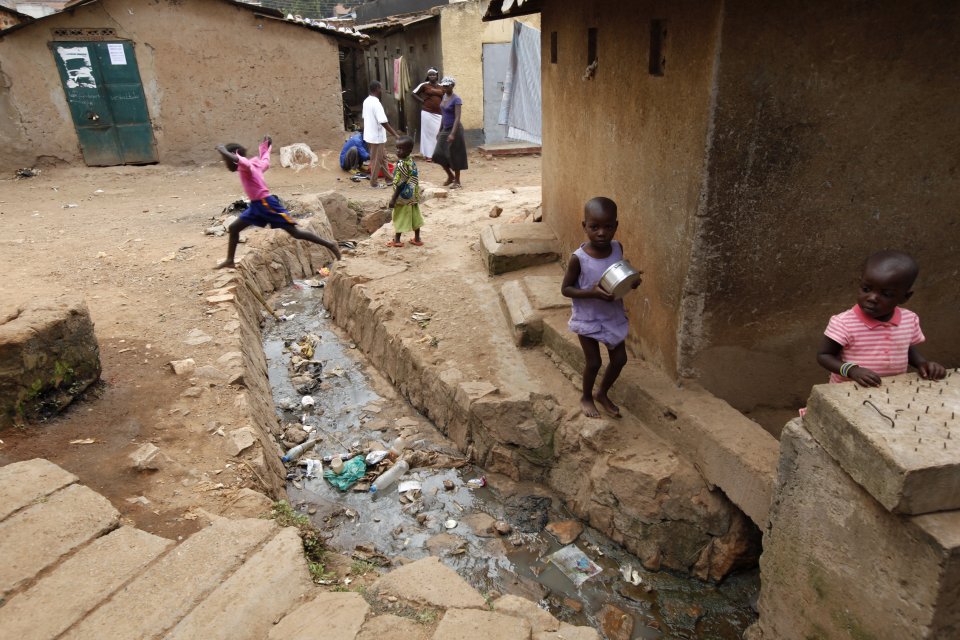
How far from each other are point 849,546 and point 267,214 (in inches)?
206

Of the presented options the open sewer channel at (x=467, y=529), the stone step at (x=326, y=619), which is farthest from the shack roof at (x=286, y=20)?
the stone step at (x=326, y=619)

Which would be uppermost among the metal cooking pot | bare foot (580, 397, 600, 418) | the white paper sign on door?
the white paper sign on door

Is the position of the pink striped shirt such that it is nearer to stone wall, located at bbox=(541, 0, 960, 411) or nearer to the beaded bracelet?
the beaded bracelet

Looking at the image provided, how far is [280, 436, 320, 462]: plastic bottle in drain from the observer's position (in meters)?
4.52

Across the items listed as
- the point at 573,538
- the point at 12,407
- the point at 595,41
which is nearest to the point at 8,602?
the point at 12,407

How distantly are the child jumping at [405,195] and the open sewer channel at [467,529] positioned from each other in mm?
2150

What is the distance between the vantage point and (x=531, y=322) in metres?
4.79

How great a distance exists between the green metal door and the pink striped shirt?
473 inches

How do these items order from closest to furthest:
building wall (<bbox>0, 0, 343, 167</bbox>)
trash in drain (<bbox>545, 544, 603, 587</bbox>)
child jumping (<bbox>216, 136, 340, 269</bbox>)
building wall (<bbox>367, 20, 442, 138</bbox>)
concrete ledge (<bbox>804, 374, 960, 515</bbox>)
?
concrete ledge (<bbox>804, 374, 960, 515</bbox>), trash in drain (<bbox>545, 544, 603, 587</bbox>), child jumping (<bbox>216, 136, 340, 269</bbox>), building wall (<bbox>0, 0, 343, 167</bbox>), building wall (<bbox>367, 20, 442, 138</bbox>)

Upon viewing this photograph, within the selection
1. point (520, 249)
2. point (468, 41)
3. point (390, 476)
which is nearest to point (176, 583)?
point (390, 476)

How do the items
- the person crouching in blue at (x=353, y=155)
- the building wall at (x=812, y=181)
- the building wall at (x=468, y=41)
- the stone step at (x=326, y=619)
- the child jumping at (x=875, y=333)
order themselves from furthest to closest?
the building wall at (x=468, y=41) → the person crouching in blue at (x=353, y=155) → the building wall at (x=812, y=181) → the child jumping at (x=875, y=333) → the stone step at (x=326, y=619)

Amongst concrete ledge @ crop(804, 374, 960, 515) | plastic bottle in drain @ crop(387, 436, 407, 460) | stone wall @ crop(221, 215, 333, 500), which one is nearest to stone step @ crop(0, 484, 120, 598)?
stone wall @ crop(221, 215, 333, 500)

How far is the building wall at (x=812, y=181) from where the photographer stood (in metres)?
2.99

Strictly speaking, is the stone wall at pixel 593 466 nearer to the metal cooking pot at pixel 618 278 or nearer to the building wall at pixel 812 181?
the building wall at pixel 812 181
